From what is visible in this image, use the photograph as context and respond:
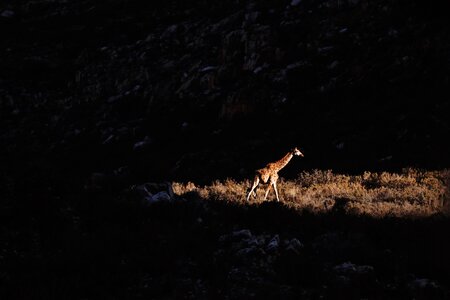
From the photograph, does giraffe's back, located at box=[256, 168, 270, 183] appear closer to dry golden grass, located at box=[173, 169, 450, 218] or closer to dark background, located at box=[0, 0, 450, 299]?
dry golden grass, located at box=[173, 169, 450, 218]

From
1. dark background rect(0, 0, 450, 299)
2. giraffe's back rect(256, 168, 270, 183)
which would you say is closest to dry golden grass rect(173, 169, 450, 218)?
giraffe's back rect(256, 168, 270, 183)

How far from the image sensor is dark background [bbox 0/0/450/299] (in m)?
8.51

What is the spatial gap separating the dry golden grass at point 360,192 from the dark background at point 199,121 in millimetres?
855

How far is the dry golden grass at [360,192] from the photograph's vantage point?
10.7 m

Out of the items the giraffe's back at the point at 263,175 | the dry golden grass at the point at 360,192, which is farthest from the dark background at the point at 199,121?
the giraffe's back at the point at 263,175

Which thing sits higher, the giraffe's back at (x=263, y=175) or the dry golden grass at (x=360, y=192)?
the giraffe's back at (x=263, y=175)

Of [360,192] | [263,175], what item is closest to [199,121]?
[263,175]

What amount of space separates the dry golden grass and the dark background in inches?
33.7

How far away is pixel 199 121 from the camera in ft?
68.3

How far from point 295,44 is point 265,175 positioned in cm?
1149

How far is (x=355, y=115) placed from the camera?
17.0 meters

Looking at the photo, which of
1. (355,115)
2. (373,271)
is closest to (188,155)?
(355,115)

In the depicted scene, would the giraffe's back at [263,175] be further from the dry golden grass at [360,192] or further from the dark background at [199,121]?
the dark background at [199,121]

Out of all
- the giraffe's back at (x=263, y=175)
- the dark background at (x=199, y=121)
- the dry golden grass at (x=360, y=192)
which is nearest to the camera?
the dark background at (x=199, y=121)
